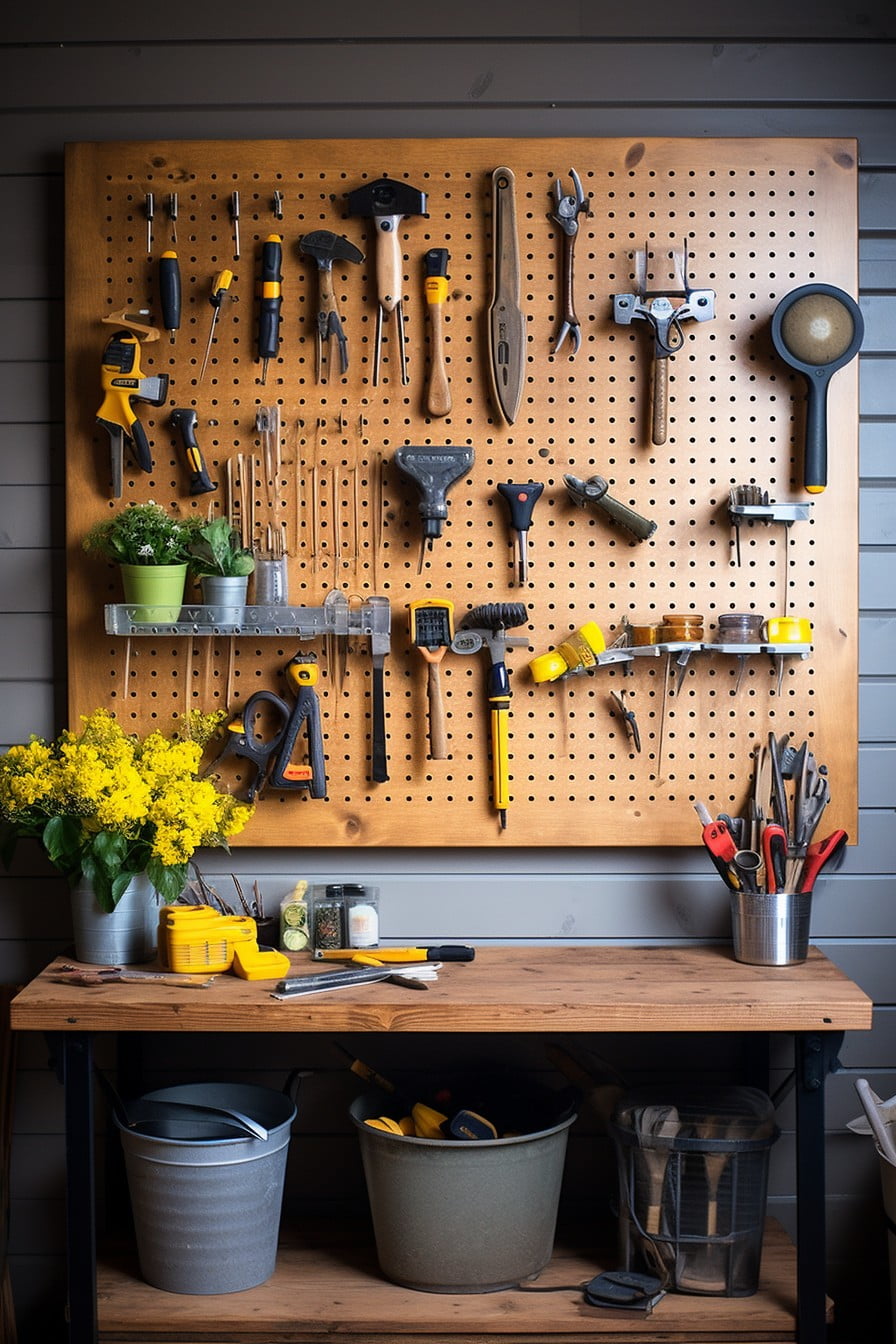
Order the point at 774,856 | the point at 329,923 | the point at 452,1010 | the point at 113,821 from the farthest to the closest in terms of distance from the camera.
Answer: the point at 329,923
the point at 774,856
the point at 113,821
the point at 452,1010

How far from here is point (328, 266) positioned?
2416 millimetres

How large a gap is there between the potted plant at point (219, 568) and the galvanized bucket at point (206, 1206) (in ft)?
2.94

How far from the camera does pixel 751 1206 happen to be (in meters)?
2.17

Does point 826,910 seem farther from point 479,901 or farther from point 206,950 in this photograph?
point 206,950

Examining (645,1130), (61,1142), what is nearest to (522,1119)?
(645,1130)

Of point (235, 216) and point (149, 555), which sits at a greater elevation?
point (235, 216)

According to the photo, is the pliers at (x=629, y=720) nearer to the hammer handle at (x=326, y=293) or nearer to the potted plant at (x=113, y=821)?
the potted plant at (x=113, y=821)

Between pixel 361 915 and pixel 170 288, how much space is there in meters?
1.27

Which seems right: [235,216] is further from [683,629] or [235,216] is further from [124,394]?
[683,629]

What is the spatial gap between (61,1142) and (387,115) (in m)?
2.17

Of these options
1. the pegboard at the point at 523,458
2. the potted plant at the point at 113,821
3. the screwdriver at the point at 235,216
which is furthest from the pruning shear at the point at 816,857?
the screwdriver at the point at 235,216

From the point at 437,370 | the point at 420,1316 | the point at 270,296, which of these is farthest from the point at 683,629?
the point at 420,1316

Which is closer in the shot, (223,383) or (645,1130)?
(645,1130)

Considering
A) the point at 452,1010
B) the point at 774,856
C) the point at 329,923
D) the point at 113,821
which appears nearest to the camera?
the point at 452,1010
